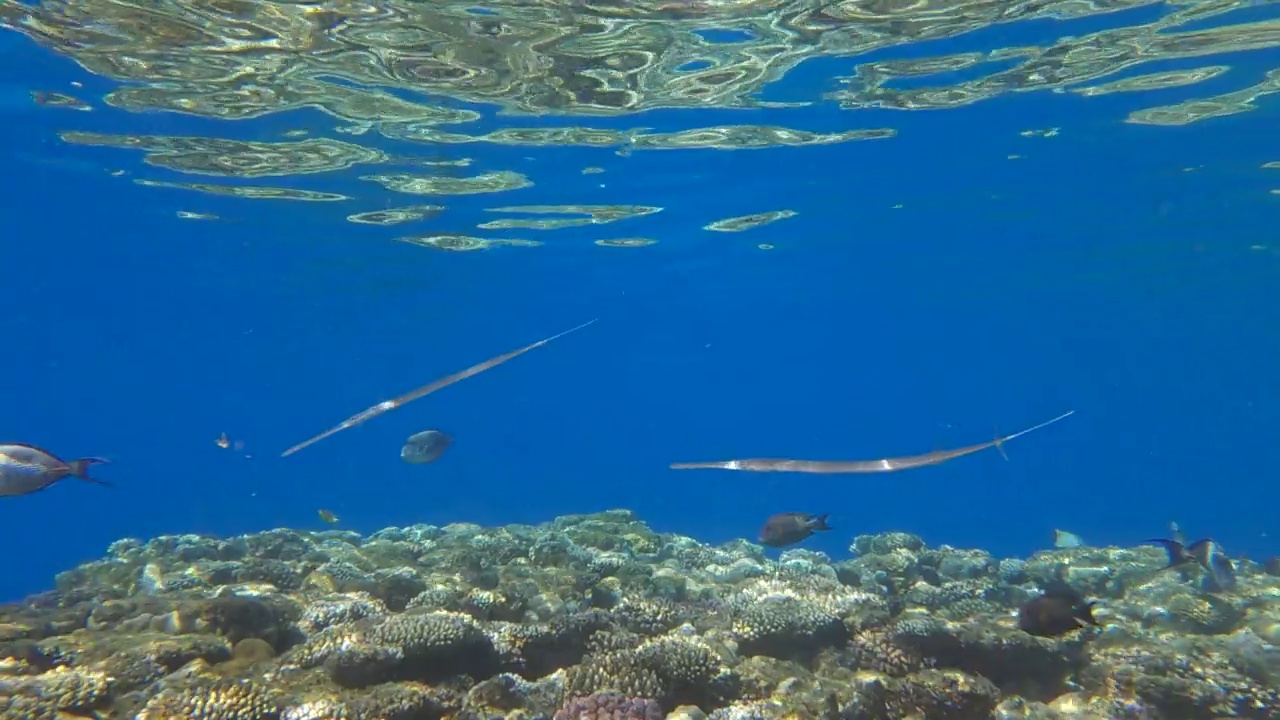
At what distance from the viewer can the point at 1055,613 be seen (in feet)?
20.1

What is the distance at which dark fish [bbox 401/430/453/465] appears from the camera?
12602 millimetres

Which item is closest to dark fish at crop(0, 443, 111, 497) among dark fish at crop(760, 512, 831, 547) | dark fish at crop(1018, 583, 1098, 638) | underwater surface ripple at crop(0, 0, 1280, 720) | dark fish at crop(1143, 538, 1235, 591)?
underwater surface ripple at crop(0, 0, 1280, 720)

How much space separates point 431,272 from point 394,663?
108 feet

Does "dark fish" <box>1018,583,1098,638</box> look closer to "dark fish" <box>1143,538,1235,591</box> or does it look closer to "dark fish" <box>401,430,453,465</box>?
"dark fish" <box>1143,538,1235,591</box>

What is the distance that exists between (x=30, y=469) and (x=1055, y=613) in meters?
8.30

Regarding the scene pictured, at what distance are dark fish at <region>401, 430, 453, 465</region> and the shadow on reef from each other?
2203mm

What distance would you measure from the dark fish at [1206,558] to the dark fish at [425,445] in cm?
985

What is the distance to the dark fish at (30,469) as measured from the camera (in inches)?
238

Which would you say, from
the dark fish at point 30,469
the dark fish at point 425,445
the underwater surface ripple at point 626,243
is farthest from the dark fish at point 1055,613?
the dark fish at point 425,445

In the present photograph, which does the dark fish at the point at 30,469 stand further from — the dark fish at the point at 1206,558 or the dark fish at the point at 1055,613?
the dark fish at the point at 1206,558

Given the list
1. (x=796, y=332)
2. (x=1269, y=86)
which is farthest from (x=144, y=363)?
(x=1269, y=86)

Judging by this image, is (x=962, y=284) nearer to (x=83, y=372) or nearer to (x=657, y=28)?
(x=657, y=28)

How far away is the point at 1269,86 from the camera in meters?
16.4

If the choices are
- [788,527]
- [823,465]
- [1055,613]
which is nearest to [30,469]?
[823,465]
